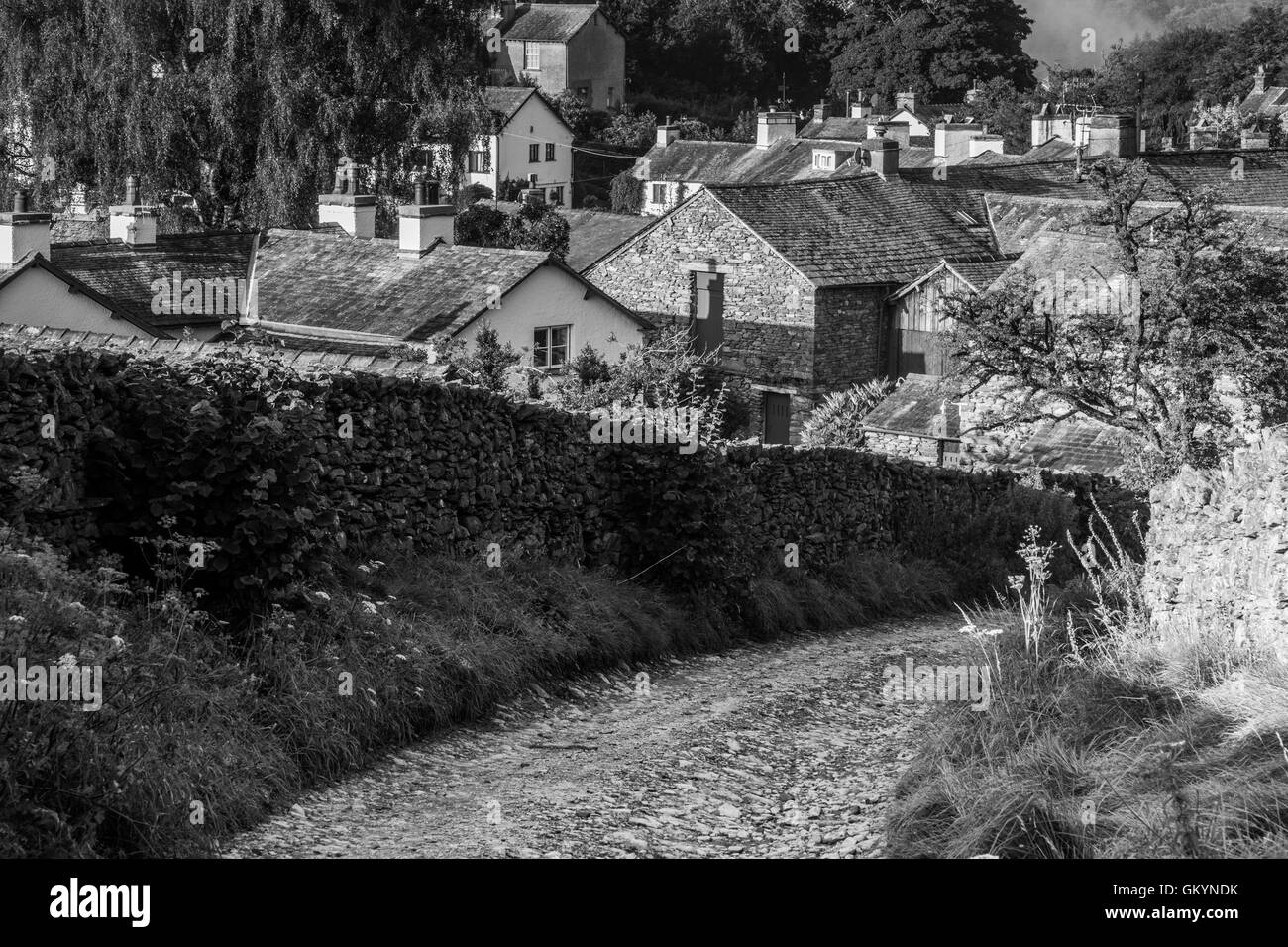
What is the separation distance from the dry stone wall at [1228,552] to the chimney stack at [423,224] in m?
17.4

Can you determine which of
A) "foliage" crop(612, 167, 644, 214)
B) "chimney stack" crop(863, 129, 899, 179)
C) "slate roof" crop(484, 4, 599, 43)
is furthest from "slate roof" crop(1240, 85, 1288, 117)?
"chimney stack" crop(863, 129, 899, 179)

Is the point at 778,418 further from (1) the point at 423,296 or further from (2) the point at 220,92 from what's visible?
(2) the point at 220,92

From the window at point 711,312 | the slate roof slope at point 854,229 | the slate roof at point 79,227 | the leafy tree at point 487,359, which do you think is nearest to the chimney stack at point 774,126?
the slate roof slope at point 854,229

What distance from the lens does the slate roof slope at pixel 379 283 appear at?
2462 cm

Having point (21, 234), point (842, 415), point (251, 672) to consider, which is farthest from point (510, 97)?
point (251, 672)

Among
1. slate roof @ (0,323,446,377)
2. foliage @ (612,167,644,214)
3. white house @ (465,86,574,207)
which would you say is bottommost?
slate roof @ (0,323,446,377)

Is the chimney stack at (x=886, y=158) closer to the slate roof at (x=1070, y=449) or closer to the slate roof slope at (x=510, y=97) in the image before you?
the slate roof at (x=1070, y=449)

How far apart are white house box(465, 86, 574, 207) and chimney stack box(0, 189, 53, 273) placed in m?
43.3

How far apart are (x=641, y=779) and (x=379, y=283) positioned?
17.6 m

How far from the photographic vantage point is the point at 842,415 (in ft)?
100

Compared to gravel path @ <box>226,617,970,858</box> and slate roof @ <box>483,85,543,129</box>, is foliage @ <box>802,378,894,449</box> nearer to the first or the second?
gravel path @ <box>226,617,970,858</box>

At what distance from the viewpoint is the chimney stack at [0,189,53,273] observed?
880 inches

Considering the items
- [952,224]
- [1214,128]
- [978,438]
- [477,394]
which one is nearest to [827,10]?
[1214,128]

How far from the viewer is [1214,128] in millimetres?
71312
